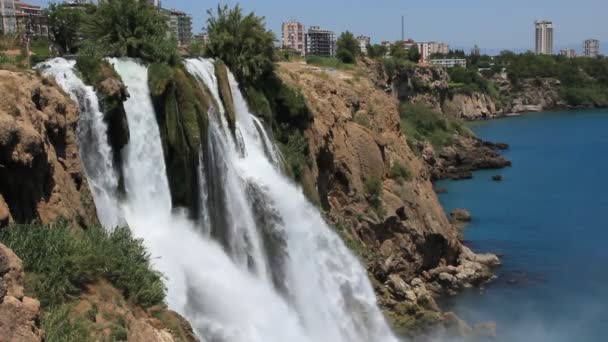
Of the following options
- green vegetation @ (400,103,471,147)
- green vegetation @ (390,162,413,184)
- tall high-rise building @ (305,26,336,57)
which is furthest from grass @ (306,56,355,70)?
tall high-rise building @ (305,26,336,57)

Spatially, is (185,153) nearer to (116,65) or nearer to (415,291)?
(116,65)

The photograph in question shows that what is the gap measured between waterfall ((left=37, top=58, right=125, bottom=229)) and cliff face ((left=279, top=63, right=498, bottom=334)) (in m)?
10.2

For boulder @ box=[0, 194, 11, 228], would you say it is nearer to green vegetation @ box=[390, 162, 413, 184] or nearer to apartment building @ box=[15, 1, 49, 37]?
apartment building @ box=[15, 1, 49, 37]

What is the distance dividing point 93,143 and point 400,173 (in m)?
18.0

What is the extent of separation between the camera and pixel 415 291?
27.7 metres

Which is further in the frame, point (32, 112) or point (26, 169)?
point (32, 112)

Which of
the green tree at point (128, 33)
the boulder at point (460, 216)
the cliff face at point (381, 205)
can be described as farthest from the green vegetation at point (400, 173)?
the green tree at point (128, 33)

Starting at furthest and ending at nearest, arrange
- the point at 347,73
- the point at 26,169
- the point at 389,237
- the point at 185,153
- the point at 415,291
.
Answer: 1. the point at 347,73
2. the point at 389,237
3. the point at 415,291
4. the point at 185,153
5. the point at 26,169

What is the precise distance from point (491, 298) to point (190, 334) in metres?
19.4

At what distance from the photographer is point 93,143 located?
17984mm

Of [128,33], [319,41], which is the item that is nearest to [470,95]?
[319,41]

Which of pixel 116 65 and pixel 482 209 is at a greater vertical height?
pixel 116 65

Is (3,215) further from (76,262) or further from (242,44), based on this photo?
(242,44)

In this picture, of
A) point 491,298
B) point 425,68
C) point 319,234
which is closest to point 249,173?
point 319,234
